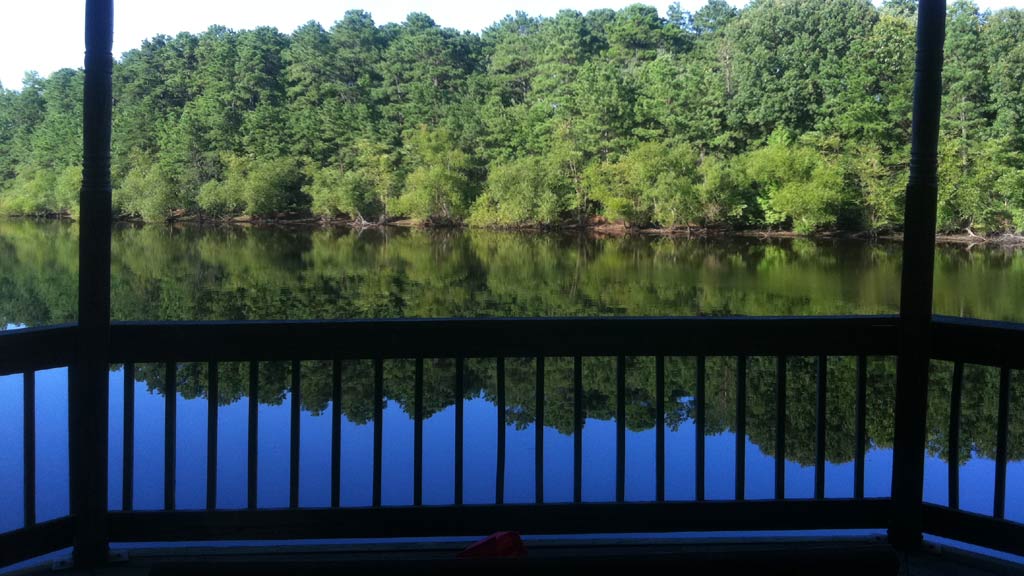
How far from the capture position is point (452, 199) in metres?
22.7

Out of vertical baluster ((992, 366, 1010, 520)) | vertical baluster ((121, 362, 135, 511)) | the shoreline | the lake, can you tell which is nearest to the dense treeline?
the shoreline

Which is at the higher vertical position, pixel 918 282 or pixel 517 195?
pixel 517 195

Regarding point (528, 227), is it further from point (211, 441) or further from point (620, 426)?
point (211, 441)

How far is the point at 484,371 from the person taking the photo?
12.2 m

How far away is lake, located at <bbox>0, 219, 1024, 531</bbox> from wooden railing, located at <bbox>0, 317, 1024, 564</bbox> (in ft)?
5.54

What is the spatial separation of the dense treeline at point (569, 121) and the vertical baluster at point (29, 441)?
12.7 meters

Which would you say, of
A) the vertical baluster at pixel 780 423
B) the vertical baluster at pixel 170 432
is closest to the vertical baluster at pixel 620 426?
the vertical baluster at pixel 780 423

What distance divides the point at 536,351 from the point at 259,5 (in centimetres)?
1393

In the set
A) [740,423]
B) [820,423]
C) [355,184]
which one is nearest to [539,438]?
[740,423]

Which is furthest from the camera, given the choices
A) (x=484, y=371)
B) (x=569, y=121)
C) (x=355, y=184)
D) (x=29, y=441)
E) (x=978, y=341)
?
(x=569, y=121)

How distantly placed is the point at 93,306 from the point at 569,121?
68.9 feet

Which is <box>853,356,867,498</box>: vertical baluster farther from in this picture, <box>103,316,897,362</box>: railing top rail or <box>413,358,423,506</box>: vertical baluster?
<box>413,358,423,506</box>: vertical baluster

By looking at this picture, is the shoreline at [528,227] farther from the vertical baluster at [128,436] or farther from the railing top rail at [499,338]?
the vertical baluster at [128,436]

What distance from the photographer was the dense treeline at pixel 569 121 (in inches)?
631
